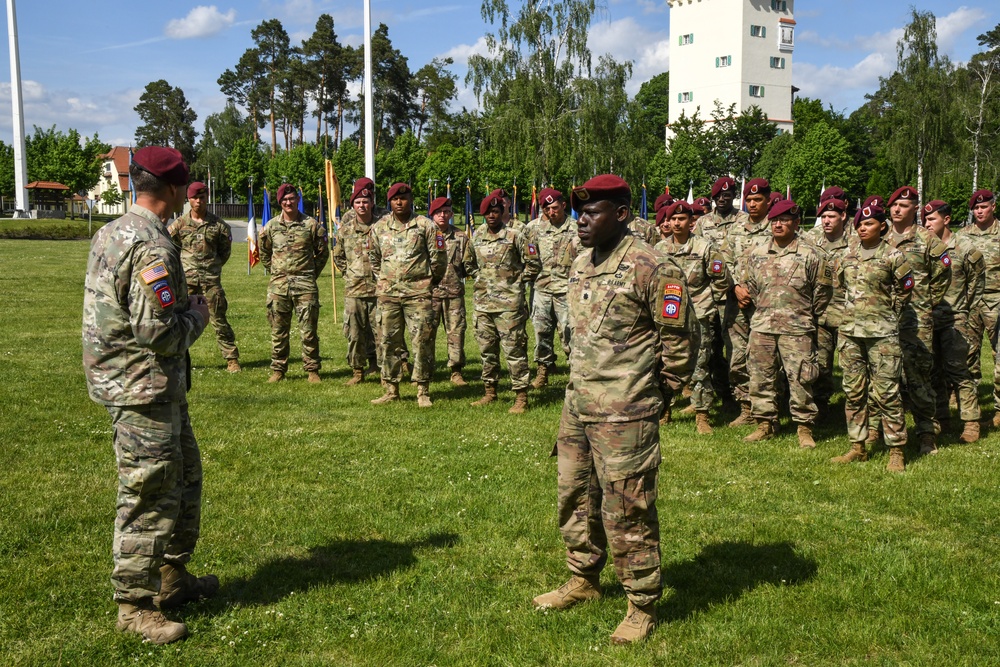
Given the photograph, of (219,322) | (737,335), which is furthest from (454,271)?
(737,335)

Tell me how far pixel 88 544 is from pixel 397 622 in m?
2.66

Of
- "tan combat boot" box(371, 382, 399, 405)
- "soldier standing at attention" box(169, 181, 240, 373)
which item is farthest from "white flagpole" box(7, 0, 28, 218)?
"tan combat boot" box(371, 382, 399, 405)

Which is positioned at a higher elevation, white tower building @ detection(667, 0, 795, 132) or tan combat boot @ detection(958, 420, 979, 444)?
white tower building @ detection(667, 0, 795, 132)

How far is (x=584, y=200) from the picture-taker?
4.87 m

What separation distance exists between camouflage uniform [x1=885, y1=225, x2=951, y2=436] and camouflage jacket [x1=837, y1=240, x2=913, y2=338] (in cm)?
48

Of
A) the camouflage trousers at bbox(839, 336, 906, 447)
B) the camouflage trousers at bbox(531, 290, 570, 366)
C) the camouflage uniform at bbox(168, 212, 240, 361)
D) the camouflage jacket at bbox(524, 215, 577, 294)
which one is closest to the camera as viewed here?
the camouflage trousers at bbox(839, 336, 906, 447)

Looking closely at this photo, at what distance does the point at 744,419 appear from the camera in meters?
10.2

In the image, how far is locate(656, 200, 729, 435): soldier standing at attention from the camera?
9.88m

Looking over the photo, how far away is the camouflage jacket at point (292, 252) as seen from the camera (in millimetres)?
12391

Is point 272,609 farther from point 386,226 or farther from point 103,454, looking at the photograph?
point 386,226

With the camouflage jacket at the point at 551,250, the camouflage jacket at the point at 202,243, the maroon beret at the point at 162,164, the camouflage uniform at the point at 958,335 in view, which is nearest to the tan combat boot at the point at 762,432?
the camouflage uniform at the point at 958,335

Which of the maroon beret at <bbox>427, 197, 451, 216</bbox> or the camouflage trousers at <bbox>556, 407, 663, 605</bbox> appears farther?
the maroon beret at <bbox>427, 197, 451, 216</bbox>

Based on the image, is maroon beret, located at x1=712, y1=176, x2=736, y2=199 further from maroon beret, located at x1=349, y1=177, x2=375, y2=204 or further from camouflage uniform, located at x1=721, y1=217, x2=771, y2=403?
maroon beret, located at x1=349, y1=177, x2=375, y2=204

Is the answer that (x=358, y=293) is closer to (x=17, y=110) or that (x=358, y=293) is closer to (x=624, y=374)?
(x=624, y=374)
